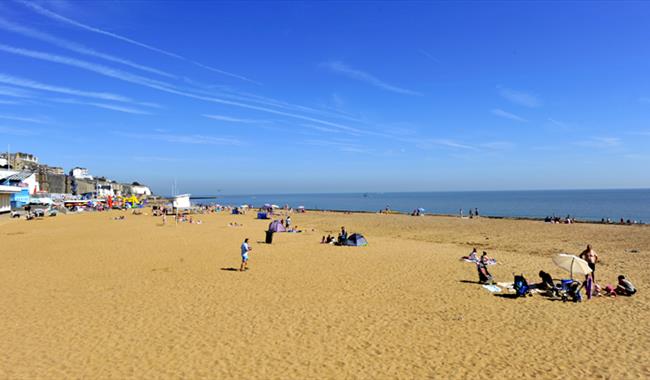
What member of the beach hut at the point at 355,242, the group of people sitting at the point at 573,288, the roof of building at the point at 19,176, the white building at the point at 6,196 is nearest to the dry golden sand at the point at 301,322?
the group of people sitting at the point at 573,288

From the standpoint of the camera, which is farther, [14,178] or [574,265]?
[14,178]

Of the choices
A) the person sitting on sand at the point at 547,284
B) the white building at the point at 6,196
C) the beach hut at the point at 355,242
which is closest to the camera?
the person sitting on sand at the point at 547,284

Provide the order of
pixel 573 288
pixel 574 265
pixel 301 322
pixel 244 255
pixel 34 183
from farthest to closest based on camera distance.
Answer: pixel 34 183
pixel 244 255
pixel 574 265
pixel 573 288
pixel 301 322

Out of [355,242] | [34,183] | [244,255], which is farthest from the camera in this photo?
[34,183]

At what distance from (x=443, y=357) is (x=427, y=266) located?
937cm

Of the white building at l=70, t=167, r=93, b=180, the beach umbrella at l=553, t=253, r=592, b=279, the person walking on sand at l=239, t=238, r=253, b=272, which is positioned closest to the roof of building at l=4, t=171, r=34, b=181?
the person walking on sand at l=239, t=238, r=253, b=272

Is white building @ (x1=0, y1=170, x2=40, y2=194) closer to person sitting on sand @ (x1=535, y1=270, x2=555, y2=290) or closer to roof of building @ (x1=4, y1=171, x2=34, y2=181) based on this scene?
roof of building @ (x1=4, y1=171, x2=34, y2=181)

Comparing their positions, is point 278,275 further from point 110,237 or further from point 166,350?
point 110,237

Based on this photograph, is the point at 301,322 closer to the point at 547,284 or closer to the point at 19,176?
the point at 547,284

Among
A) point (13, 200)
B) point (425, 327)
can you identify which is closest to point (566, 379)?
point (425, 327)

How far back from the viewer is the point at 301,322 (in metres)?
9.49

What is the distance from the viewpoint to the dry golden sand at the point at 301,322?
712 cm

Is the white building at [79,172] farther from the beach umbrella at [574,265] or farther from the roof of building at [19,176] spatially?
the beach umbrella at [574,265]

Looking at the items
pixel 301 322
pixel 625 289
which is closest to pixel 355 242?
pixel 625 289
